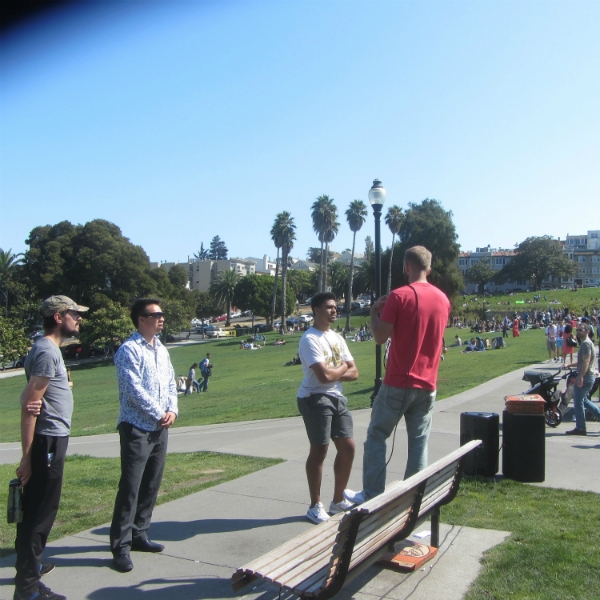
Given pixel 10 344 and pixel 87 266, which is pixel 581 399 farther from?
pixel 87 266

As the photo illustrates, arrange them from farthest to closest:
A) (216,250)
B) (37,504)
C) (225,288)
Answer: (216,250), (225,288), (37,504)

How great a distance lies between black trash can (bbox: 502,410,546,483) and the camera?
592 cm

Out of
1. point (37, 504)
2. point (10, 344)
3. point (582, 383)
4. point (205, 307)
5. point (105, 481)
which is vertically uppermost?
point (37, 504)

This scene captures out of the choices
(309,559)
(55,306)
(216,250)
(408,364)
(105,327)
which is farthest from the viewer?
(216,250)

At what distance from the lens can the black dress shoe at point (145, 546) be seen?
13.7 feet

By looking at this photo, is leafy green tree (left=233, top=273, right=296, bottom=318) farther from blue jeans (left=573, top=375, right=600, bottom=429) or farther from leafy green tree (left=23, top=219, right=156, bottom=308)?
blue jeans (left=573, top=375, right=600, bottom=429)

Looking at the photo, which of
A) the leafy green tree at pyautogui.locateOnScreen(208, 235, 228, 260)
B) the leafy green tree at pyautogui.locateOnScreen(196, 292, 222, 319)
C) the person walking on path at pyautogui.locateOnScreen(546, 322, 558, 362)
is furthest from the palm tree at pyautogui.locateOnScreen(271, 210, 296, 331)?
the leafy green tree at pyautogui.locateOnScreen(208, 235, 228, 260)

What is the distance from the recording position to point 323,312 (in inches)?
183

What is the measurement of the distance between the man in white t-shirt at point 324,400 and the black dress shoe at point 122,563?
1.40 metres

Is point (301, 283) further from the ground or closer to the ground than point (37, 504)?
further from the ground

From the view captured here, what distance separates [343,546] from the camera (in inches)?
112

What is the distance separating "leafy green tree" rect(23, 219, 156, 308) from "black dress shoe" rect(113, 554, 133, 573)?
56.3 metres

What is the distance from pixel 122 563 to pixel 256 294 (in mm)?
77944

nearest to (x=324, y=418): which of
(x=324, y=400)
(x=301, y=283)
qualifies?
(x=324, y=400)
